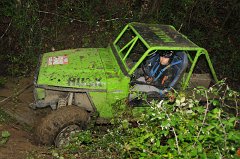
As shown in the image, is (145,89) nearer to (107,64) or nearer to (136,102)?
(136,102)

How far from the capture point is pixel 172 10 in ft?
28.1

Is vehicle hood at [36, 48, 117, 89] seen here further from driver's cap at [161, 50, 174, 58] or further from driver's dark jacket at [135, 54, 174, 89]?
driver's cap at [161, 50, 174, 58]

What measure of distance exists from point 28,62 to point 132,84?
340cm

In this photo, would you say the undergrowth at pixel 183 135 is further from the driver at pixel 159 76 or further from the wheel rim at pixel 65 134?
the driver at pixel 159 76

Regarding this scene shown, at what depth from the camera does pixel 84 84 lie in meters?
4.18

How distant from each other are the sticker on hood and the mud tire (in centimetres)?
84

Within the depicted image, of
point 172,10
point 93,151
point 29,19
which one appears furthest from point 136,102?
point 172,10

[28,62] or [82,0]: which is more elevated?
[82,0]

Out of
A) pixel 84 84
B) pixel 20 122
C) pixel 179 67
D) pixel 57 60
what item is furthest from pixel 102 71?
pixel 20 122

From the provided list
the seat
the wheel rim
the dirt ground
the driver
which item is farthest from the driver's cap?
the dirt ground

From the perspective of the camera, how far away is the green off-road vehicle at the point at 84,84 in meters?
4.09

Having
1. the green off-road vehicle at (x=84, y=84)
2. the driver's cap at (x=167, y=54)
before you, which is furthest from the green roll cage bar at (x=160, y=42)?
the driver's cap at (x=167, y=54)

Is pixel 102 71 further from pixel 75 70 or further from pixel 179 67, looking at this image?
pixel 179 67

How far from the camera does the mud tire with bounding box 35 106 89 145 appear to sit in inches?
159
